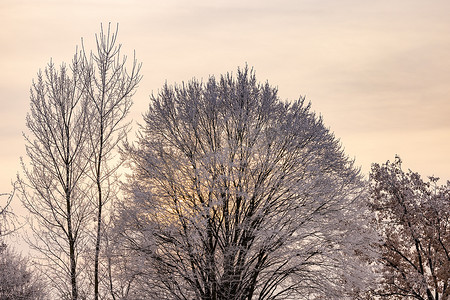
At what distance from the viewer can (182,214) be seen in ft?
76.4

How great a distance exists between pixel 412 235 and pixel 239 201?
489 inches

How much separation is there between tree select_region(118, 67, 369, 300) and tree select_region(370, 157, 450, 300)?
21.1 ft

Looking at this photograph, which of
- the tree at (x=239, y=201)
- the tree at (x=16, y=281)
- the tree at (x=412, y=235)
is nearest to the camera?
the tree at (x=239, y=201)

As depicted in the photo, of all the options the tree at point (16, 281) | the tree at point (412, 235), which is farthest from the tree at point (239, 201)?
the tree at point (16, 281)

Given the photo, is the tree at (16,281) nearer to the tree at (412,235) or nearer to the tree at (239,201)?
the tree at (239,201)

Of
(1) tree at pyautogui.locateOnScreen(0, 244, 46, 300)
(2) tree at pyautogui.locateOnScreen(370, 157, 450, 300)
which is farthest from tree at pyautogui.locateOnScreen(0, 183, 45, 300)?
(2) tree at pyautogui.locateOnScreen(370, 157, 450, 300)

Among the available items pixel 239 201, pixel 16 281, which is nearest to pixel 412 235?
pixel 239 201

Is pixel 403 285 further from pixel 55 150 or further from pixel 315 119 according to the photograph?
pixel 55 150

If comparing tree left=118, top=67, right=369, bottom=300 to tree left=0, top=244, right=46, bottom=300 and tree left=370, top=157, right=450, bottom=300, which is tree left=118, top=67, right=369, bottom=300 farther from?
tree left=0, top=244, right=46, bottom=300

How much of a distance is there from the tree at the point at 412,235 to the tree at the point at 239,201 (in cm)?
642

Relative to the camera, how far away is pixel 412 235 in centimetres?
3019

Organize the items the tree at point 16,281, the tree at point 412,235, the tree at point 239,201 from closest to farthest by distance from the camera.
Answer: the tree at point 239,201
the tree at point 412,235
the tree at point 16,281

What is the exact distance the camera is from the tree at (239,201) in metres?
23.2

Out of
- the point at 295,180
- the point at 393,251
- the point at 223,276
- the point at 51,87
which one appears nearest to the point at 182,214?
the point at 223,276
